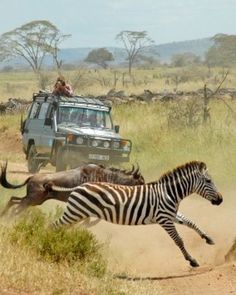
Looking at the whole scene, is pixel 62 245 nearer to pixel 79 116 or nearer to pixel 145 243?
pixel 145 243

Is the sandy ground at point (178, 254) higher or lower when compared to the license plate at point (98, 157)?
higher

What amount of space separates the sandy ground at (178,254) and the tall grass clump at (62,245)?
39cm

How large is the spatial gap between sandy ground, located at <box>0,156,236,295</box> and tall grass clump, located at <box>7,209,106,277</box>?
39 centimetres

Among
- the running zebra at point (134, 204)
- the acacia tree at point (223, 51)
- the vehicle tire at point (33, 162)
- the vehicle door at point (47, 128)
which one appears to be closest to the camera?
the running zebra at point (134, 204)

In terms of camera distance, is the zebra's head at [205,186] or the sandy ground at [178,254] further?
the zebra's head at [205,186]

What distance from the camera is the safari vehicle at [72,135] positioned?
18703 millimetres

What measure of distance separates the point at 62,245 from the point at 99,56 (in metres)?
91.0

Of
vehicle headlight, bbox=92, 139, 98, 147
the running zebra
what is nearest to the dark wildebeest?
the running zebra

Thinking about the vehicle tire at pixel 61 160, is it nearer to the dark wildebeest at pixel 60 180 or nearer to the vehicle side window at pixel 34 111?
the vehicle side window at pixel 34 111

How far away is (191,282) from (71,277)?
84.9 inches

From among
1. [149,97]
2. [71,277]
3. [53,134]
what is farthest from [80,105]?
[149,97]

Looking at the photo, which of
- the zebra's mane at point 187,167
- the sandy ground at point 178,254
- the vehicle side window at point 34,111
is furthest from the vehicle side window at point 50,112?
the zebra's mane at point 187,167

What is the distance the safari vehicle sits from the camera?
736 inches

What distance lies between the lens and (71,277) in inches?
315
